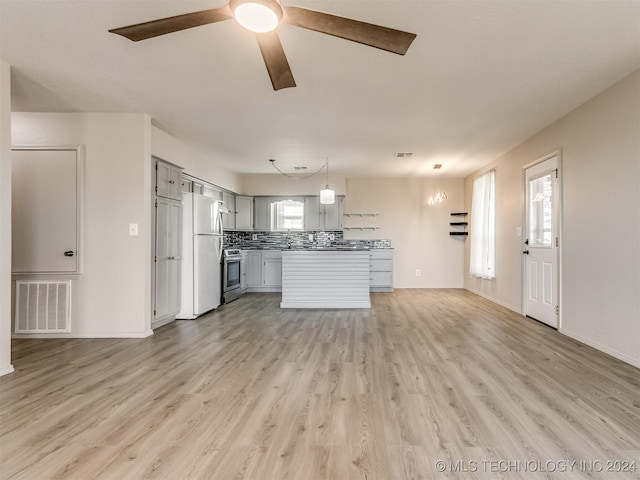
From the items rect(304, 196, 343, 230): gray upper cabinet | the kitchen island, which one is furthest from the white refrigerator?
rect(304, 196, 343, 230): gray upper cabinet

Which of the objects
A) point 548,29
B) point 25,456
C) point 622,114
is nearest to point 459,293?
point 622,114

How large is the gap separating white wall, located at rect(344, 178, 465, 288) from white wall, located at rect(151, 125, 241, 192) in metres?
2.79

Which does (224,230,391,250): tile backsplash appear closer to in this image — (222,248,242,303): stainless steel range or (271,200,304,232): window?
(271,200,304,232): window

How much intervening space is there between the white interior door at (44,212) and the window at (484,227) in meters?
6.21

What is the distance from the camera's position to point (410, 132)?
14.0ft

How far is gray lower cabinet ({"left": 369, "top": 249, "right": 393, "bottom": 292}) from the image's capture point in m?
6.95

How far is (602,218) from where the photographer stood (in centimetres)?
314

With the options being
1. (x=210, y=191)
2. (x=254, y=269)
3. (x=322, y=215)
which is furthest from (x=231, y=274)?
(x=322, y=215)

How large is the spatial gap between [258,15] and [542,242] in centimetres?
434

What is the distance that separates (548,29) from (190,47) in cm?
257

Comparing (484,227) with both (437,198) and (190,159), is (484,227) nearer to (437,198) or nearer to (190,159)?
(437,198)

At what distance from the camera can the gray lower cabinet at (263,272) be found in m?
7.01

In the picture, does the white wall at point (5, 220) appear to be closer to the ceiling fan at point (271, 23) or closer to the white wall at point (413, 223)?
the ceiling fan at point (271, 23)

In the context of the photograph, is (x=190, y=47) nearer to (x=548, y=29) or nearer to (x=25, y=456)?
(x=548, y=29)
